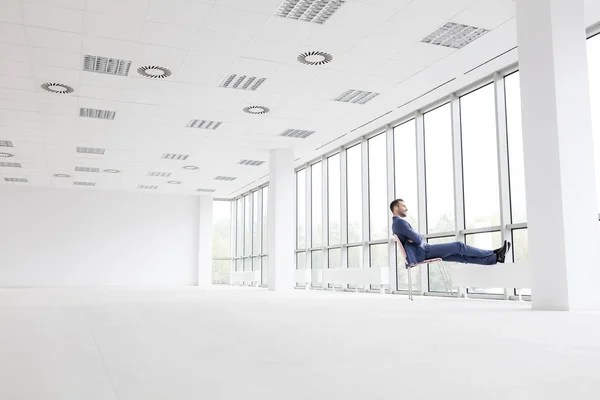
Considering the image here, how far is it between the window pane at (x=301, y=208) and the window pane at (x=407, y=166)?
5.32m

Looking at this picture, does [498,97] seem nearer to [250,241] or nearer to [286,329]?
[286,329]

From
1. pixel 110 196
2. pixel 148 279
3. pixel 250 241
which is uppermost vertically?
pixel 110 196

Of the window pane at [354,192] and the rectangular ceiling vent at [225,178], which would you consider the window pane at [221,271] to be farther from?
the window pane at [354,192]

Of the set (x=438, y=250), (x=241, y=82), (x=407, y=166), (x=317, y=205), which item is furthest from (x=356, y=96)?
(x=317, y=205)

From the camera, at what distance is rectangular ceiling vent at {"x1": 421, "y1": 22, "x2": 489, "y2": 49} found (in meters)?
7.80

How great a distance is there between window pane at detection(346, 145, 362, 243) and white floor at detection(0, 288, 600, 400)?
1034 cm

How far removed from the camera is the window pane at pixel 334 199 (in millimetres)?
15445

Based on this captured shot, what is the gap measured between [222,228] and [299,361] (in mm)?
22460

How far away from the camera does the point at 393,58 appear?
8820 mm

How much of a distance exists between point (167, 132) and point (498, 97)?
7438mm

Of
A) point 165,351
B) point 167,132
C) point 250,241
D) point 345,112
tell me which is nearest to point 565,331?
point 165,351

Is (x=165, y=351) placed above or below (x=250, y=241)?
below

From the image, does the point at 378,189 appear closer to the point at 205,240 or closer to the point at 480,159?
the point at 480,159

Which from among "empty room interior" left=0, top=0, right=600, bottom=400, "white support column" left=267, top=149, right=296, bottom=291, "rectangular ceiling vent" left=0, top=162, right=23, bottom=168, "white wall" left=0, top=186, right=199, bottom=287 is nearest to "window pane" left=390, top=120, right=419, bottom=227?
"empty room interior" left=0, top=0, right=600, bottom=400
